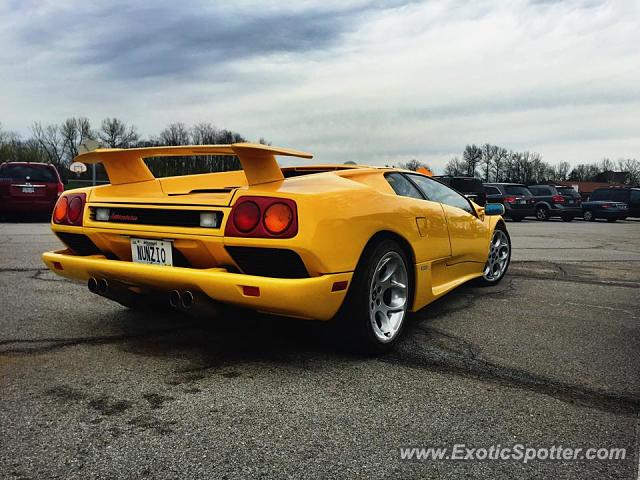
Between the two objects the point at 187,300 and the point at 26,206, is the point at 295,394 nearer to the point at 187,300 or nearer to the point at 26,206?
the point at 187,300

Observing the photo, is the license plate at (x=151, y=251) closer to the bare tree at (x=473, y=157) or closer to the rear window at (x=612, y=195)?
the rear window at (x=612, y=195)

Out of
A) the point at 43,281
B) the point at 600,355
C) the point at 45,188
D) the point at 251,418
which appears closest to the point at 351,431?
the point at 251,418

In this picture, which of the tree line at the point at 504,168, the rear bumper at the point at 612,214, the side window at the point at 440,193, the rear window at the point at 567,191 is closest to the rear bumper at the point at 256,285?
the side window at the point at 440,193

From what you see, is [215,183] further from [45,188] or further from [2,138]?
[2,138]

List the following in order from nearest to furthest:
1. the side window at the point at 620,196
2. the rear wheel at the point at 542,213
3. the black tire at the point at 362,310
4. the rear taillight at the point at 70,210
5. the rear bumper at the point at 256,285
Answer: the rear bumper at the point at 256,285 < the black tire at the point at 362,310 < the rear taillight at the point at 70,210 < the rear wheel at the point at 542,213 < the side window at the point at 620,196

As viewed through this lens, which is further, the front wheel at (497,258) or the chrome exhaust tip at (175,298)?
the front wheel at (497,258)

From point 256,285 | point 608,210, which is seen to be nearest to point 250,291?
point 256,285

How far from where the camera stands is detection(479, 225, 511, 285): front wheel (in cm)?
530

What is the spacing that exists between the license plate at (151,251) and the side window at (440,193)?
6.43 feet

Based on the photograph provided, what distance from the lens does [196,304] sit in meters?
2.67

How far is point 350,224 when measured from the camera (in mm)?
2725

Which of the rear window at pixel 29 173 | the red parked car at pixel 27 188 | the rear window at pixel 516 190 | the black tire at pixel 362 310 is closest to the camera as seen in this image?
the black tire at pixel 362 310

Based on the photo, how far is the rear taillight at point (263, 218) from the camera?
99.8 inches

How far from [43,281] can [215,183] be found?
235cm
